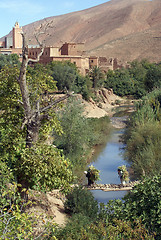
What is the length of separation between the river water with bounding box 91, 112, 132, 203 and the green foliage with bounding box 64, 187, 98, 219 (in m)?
1.83

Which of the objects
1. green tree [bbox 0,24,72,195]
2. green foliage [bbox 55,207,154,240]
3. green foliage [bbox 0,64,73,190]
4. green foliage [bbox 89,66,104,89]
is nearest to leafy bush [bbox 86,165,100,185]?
green foliage [bbox 0,64,73,190]

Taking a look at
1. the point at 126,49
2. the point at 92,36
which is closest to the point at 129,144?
the point at 126,49

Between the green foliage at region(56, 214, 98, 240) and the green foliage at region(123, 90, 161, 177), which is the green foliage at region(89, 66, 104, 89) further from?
the green foliage at region(56, 214, 98, 240)

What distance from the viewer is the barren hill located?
7962 centimetres

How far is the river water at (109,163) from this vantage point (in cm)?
1221

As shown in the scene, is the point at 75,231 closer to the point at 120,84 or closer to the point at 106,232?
the point at 106,232

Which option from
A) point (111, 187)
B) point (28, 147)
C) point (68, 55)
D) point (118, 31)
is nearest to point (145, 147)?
point (111, 187)

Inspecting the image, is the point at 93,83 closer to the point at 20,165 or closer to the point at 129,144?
the point at 129,144

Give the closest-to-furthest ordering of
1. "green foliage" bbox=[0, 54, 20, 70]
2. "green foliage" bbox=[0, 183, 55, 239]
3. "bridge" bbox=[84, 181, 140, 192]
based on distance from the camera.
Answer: "green foliage" bbox=[0, 183, 55, 239] < "bridge" bbox=[84, 181, 140, 192] < "green foliage" bbox=[0, 54, 20, 70]

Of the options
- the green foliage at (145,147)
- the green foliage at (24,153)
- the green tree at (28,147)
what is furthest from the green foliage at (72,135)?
the green tree at (28,147)

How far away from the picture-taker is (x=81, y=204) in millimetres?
9586

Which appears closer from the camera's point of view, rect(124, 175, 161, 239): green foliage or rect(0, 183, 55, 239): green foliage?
rect(0, 183, 55, 239): green foliage

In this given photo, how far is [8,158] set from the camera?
796cm

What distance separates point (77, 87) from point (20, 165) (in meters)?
26.1
